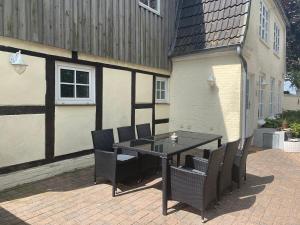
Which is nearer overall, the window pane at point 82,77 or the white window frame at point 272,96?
the window pane at point 82,77

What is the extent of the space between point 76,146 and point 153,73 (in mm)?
3465

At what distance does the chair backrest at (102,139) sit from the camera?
193 inches

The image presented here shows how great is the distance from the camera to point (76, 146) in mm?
5859

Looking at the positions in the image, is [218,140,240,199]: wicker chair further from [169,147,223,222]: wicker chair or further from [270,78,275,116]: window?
[270,78,275,116]: window

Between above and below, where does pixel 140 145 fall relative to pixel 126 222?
above

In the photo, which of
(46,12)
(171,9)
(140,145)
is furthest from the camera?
(171,9)

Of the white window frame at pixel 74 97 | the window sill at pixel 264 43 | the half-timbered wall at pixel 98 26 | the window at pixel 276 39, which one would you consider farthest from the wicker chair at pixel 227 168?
the window at pixel 276 39

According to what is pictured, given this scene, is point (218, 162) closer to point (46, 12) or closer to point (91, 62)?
point (91, 62)

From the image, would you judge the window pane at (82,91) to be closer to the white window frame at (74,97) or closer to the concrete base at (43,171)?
the white window frame at (74,97)

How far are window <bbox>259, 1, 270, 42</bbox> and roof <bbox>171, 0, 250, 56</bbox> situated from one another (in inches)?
86.9

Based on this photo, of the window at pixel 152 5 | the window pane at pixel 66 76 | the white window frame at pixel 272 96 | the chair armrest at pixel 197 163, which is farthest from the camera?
the white window frame at pixel 272 96

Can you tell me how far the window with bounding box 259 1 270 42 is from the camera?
9480 millimetres

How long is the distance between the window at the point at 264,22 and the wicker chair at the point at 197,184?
23.9 ft

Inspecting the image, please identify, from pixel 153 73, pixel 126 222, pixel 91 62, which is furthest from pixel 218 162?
pixel 153 73
